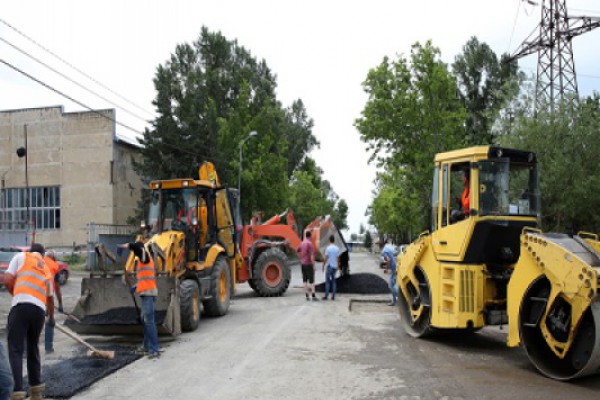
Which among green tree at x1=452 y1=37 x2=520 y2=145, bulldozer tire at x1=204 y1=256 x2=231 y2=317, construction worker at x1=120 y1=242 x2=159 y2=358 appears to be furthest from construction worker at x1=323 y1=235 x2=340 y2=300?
green tree at x1=452 y1=37 x2=520 y2=145

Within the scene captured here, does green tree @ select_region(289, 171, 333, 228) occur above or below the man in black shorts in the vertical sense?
above

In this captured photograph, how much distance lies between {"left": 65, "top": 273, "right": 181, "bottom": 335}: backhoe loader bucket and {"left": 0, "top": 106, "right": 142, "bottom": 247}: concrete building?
34.5 metres

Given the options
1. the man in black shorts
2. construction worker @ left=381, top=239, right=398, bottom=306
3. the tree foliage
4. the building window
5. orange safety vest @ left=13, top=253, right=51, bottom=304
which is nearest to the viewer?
orange safety vest @ left=13, top=253, right=51, bottom=304

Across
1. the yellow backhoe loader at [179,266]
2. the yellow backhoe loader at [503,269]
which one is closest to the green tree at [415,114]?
the yellow backhoe loader at [179,266]

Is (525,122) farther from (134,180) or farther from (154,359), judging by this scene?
(134,180)

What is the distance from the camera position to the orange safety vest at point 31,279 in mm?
6578

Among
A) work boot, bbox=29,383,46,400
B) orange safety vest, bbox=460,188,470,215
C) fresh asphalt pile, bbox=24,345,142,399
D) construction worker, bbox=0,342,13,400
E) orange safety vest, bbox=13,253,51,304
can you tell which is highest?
orange safety vest, bbox=460,188,470,215

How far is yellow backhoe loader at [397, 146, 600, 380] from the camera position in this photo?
6.85m

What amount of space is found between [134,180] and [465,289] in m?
40.4

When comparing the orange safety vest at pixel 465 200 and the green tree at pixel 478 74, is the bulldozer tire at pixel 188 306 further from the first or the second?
the green tree at pixel 478 74

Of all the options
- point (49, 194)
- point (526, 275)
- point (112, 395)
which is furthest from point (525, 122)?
point (49, 194)

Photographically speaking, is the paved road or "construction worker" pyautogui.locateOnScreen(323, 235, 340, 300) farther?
"construction worker" pyautogui.locateOnScreen(323, 235, 340, 300)

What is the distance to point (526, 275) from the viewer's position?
299 inches

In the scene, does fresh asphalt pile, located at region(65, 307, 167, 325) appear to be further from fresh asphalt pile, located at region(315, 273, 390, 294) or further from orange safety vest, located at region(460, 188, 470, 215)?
fresh asphalt pile, located at region(315, 273, 390, 294)
